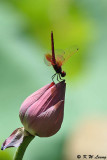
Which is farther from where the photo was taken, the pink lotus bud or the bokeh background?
the bokeh background

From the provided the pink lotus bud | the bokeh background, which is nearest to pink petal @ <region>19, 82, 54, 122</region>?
the pink lotus bud

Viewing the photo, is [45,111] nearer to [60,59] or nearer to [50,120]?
[50,120]

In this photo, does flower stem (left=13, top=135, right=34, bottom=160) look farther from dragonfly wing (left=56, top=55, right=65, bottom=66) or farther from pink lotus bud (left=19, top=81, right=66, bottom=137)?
dragonfly wing (left=56, top=55, right=65, bottom=66)

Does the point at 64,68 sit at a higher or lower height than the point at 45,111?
lower

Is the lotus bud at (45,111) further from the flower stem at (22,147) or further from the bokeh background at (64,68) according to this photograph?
the bokeh background at (64,68)

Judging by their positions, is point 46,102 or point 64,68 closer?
point 46,102

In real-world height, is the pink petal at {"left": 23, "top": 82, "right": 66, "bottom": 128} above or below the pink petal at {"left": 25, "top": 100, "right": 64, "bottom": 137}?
above

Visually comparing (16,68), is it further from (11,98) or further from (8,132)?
(8,132)

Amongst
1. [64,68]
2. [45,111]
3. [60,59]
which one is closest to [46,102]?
[45,111]
